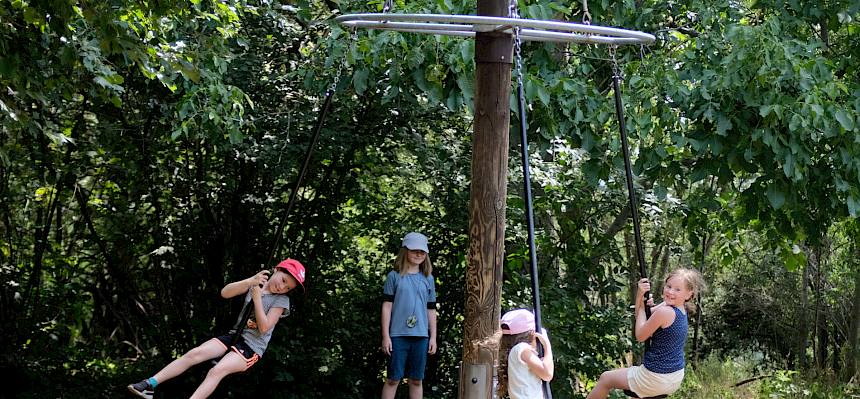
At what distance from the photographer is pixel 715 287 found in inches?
493

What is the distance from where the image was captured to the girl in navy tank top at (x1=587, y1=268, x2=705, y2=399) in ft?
15.5

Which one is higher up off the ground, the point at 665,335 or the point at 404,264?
the point at 404,264

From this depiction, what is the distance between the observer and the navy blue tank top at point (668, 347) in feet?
15.7

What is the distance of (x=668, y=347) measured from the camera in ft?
15.8

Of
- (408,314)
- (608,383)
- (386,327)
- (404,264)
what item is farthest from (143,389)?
(608,383)

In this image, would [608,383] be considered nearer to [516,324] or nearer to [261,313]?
[516,324]

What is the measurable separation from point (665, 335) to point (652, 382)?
0.81 ft

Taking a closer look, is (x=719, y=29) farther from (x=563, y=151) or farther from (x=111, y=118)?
(x=111, y=118)

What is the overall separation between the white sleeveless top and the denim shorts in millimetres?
1927

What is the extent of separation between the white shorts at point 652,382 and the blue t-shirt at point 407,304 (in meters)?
1.50

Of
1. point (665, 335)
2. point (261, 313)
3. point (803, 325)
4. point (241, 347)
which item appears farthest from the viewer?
point (803, 325)

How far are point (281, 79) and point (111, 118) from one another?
1.44 metres

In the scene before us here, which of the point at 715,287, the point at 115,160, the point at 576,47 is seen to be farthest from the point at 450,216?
the point at 715,287

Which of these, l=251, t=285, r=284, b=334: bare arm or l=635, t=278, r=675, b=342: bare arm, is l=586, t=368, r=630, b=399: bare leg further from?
l=251, t=285, r=284, b=334: bare arm
